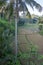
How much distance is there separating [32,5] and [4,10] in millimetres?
908

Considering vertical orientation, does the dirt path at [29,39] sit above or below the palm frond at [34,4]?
below

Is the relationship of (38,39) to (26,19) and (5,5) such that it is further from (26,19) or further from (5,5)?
(5,5)

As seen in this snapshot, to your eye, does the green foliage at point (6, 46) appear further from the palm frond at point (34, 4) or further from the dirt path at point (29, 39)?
the palm frond at point (34, 4)

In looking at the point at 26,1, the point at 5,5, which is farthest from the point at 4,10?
the point at 26,1

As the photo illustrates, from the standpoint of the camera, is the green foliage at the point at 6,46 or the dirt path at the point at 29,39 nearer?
A: the green foliage at the point at 6,46

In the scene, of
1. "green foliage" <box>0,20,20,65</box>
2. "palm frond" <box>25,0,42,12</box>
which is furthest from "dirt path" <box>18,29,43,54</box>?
"palm frond" <box>25,0,42,12</box>

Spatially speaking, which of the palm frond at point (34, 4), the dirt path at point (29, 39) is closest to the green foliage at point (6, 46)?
the dirt path at point (29, 39)

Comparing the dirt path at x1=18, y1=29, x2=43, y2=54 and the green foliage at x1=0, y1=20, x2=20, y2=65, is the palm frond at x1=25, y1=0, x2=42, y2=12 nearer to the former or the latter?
the dirt path at x1=18, y1=29, x2=43, y2=54

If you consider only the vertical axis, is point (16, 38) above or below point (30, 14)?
below

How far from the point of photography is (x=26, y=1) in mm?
6887

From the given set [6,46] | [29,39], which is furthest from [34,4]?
[6,46]

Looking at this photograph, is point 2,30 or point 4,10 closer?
point 2,30

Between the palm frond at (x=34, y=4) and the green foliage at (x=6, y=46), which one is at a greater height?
the palm frond at (x=34, y=4)

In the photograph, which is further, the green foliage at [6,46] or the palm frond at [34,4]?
the palm frond at [34,4]
